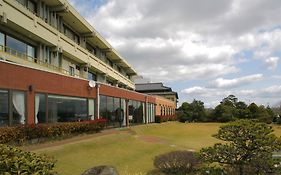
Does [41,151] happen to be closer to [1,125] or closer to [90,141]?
[1,125]

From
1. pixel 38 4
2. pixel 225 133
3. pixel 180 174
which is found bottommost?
pixel 180 174

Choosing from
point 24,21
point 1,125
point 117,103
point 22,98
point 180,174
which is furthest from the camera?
point 117,103

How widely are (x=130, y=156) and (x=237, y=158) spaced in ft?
24.9

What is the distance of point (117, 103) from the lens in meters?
39.9

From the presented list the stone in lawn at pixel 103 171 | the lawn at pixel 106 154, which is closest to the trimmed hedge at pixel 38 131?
the lawn at pixel 106 154

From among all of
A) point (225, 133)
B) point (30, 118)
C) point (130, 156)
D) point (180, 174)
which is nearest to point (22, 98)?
point (30, 118)

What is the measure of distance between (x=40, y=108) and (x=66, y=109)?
13.5 feet

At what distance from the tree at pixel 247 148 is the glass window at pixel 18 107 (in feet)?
37.6

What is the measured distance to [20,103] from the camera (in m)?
22.0

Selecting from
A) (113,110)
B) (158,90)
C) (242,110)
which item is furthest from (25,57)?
(158,90)

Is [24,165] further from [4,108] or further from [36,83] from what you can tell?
[36,83]

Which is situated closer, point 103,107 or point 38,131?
point 38,131

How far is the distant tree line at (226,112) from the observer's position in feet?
225

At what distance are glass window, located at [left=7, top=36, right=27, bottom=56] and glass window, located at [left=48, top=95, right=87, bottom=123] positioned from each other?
4967 mm
